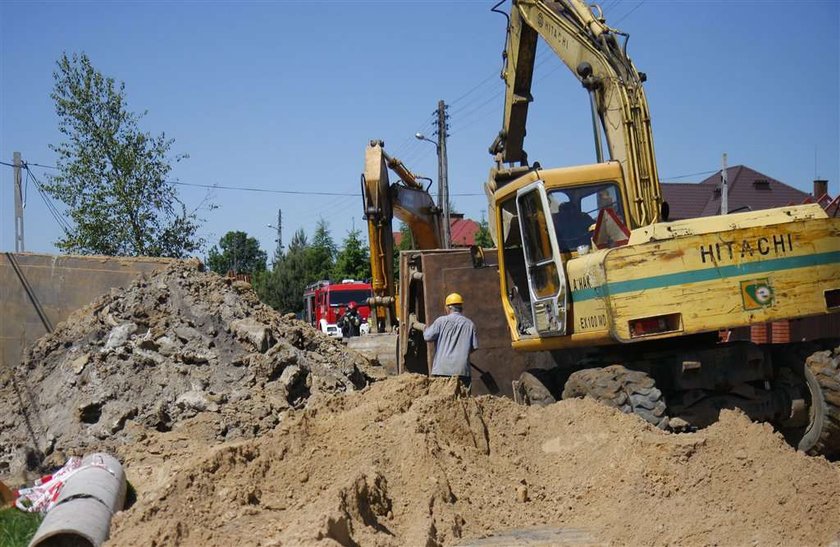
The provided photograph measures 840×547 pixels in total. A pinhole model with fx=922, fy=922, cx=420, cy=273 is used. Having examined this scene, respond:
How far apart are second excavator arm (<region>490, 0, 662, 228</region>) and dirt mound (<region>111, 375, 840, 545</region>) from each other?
2.35 metres

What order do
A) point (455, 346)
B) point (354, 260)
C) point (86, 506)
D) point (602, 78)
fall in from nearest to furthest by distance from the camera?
point (86, 506)
point (602, 78)
point (455, 346)
point (354, 260)

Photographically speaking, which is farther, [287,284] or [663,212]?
[287,284]

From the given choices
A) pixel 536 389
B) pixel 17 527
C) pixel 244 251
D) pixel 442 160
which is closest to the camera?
pixel 17 527

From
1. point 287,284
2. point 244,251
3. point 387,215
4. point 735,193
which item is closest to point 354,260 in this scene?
A: point 287,284

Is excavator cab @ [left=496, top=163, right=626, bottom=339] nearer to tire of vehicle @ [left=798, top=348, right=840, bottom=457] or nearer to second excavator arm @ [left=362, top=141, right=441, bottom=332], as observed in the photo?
tire of vehicle @ [left=798, top=348, right=840, bottom=457]

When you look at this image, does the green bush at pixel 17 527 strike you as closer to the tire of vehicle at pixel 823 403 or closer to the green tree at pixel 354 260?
the tire of vehicle at pixel 823 403

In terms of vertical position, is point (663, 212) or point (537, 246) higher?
point (663, 212)

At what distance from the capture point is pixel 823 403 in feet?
24.7

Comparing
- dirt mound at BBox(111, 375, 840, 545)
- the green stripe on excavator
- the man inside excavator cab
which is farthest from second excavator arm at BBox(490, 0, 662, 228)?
dirt mound at BBox(111, 375, 840, 545)

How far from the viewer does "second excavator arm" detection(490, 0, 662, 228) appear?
8.64 metres

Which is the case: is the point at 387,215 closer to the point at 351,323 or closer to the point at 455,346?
the point at 455,346

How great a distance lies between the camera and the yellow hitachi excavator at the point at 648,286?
23.9 ft

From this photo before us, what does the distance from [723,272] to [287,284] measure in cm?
5019

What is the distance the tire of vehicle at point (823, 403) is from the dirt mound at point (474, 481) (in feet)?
3.79
